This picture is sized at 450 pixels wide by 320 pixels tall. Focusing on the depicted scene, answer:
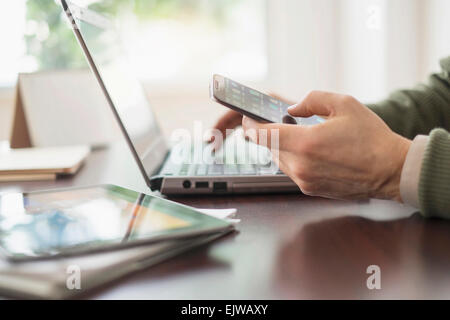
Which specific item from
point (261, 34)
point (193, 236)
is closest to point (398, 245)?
point (193, 236)

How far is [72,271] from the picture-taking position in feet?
1.21

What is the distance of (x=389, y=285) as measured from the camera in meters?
0.37

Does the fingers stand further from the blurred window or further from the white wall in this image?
the blurred window

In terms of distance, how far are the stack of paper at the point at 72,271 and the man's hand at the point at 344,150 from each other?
0.19 m

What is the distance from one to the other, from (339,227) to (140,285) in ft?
0.74

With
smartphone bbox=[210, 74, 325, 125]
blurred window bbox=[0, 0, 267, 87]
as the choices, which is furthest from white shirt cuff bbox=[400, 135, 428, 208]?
blurred window bbox=[0, 0, 267, 87]

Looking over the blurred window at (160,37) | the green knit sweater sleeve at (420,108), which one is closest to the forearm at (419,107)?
the green knit sweater sleeve at (420,108)

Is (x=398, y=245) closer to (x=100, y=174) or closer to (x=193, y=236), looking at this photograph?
(x=193, y=236)

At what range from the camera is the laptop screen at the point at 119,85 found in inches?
25.3

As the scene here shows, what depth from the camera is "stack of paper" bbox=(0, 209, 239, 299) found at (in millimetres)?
354

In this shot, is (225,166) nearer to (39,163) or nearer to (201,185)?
(201,185)

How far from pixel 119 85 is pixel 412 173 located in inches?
19.5

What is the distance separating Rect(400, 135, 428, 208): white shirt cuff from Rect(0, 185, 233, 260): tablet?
0.20 metres

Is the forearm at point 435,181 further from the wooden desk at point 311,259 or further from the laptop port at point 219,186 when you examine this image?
the laptop port at point 219,186
